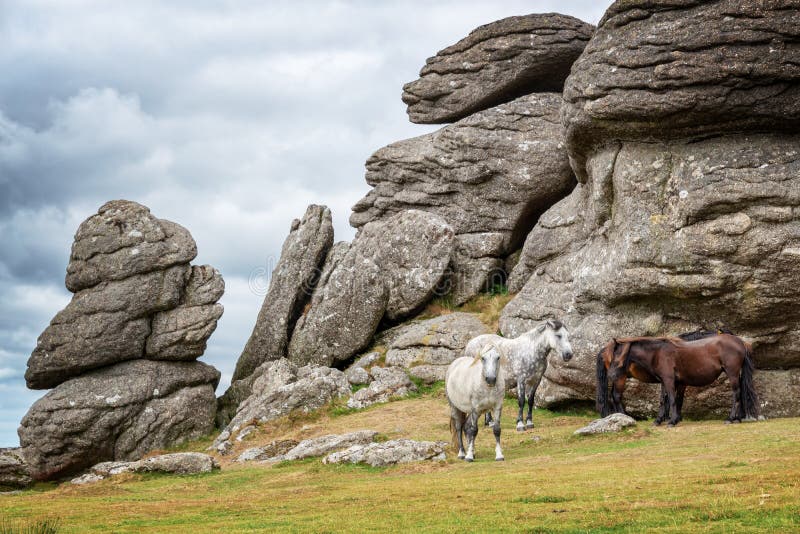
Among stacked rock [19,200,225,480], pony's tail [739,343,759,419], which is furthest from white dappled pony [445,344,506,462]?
stacked rock [19,200,225,480]

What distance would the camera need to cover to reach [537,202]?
40062 mm

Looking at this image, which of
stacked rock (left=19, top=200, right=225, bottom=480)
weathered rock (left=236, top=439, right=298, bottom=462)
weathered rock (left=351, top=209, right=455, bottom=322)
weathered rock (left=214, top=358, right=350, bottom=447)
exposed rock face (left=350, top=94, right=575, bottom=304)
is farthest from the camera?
exposed rock face (left=350, top=94, right=575, bottom=304)

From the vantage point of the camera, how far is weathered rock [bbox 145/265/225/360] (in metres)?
35.5

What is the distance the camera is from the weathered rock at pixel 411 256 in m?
37.6

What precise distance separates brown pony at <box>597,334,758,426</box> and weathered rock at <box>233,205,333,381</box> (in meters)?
19.7

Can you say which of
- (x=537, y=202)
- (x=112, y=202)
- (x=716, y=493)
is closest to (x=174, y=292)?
(x=112, y=202)

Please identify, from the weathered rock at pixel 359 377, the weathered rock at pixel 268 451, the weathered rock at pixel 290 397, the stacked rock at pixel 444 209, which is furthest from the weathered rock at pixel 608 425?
the stacked rock at pixel 444 209

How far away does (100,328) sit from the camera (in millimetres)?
34750

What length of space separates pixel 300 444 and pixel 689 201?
1433 centimetres

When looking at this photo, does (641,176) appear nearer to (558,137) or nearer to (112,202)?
(558,137)

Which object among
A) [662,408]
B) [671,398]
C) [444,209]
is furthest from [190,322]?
[671,398]

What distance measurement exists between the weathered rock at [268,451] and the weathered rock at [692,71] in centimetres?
1494

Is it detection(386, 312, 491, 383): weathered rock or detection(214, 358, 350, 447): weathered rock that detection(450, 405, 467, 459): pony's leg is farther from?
detection(386, 312, 491, 383): weathered rock

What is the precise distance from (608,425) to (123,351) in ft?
73.6
